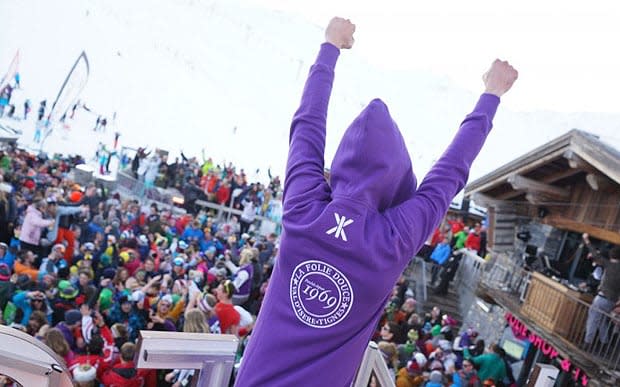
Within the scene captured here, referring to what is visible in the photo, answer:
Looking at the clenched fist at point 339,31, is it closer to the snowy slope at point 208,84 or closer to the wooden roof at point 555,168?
the wooden roof at point 555,168

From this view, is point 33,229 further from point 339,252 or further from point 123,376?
point 339,252

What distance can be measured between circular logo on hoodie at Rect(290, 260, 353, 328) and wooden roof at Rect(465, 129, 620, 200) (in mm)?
7818

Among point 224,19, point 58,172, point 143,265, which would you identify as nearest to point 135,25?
point 224,19

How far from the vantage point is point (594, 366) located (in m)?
7.81

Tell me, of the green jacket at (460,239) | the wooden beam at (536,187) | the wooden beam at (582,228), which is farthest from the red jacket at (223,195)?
the wooden beam at (582,228)

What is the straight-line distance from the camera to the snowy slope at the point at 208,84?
2439cm

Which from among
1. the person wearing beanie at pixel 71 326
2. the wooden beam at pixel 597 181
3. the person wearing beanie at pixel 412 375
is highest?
the wooden beam at pixel 597 181

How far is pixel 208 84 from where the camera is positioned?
1345 inches

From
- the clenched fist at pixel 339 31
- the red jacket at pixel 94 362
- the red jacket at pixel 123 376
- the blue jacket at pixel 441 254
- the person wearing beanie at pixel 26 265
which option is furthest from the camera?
the blue jacket at pixel 441 254

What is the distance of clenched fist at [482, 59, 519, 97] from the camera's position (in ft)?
5.57

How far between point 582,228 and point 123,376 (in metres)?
9.14

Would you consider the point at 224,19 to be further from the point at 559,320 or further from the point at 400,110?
the point at 559,320

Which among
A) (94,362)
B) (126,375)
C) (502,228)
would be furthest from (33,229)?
(502,228)

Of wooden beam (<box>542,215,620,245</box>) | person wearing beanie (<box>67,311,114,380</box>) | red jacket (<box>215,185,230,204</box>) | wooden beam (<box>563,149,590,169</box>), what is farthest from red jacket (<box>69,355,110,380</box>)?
red jacket (<box>215,185,230,204</box>)
